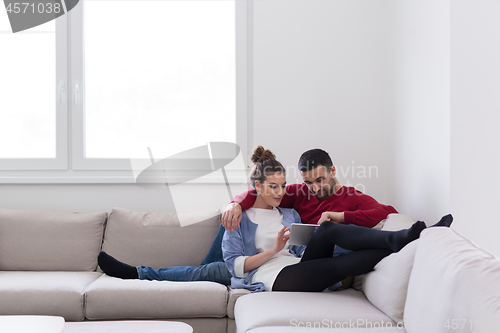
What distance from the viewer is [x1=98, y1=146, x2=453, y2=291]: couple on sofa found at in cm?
189

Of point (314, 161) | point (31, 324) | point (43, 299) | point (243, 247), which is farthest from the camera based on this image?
point (314, 161)

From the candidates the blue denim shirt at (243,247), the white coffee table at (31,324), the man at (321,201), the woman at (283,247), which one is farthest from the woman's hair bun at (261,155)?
the white coffee table at (31,324)

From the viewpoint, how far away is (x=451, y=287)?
1.23 metres

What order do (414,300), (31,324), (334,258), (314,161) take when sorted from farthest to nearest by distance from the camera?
1. (314,161)
2. (334,258)
3. (31,324)
4. (414,300)

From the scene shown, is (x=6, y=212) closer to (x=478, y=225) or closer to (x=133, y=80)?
(x=133, y=80)

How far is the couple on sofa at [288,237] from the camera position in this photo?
1.89 metres

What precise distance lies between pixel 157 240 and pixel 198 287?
23.2 inches

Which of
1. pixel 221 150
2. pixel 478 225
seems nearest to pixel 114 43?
pixel 221 150

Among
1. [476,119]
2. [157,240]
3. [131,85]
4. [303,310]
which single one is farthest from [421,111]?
[131,85]

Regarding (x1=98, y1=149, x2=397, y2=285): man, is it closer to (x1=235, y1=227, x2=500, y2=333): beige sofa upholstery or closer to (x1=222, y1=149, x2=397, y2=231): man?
(x1=222, y1=149, x2=397, y2=231): man

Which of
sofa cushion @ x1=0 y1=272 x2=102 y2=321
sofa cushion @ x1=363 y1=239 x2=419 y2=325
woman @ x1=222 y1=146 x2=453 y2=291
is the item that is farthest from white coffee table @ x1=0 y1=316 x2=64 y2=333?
sofa cushion @ x1=363 y1=239 x2=419 y2=325

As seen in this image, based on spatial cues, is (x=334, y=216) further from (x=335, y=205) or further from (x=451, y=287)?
(x=451, y=287)

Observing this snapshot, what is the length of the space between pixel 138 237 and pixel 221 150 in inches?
36.0

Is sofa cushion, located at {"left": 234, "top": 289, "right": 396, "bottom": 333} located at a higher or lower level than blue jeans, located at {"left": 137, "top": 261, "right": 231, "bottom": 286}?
higher
